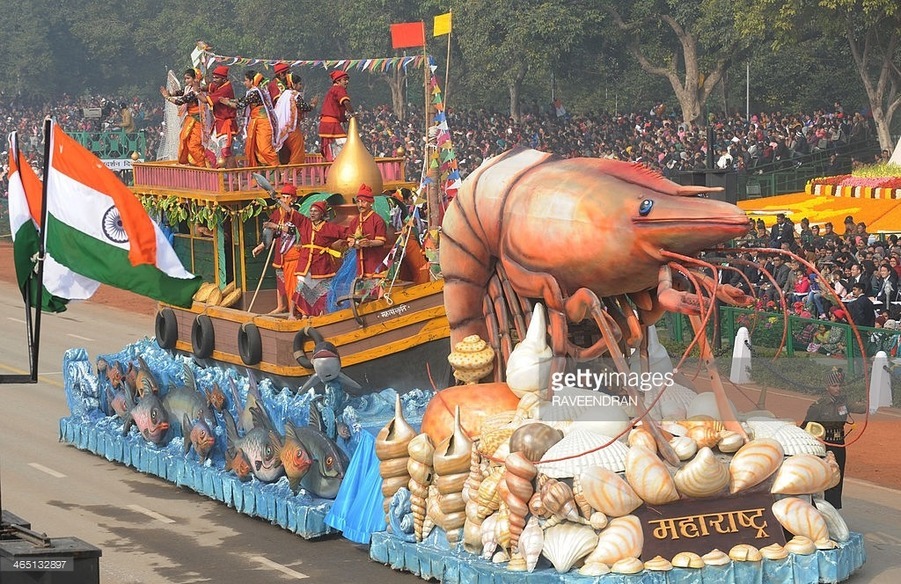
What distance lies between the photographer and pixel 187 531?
1761 cm

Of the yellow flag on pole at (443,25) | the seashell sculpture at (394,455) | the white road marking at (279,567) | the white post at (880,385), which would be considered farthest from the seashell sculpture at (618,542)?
the white post at (880,385)

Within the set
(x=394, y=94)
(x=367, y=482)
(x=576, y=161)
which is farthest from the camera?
(x=394, y=94)

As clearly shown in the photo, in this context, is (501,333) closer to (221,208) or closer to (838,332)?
(221,208)

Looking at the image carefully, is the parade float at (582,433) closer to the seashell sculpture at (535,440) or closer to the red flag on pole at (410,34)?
the seashell sculpture at (535,440)

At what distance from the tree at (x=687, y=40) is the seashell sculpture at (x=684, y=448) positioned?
34.8 meters

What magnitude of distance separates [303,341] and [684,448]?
556cm

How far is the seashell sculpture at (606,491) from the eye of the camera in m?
13.3

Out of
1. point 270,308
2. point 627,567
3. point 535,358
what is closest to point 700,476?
point 627,567

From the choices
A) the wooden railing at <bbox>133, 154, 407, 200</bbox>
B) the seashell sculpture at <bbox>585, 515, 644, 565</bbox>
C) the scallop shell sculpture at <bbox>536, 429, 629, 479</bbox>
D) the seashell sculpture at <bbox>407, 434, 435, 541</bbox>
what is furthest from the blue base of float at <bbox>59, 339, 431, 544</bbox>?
the seashell sculpture at <bbox>585, 515, 644, 565</bbox>

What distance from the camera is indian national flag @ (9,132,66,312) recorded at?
13.2 meters

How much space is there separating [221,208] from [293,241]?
1334 millimetres

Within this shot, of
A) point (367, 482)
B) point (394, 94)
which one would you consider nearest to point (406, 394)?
point (367, 482)

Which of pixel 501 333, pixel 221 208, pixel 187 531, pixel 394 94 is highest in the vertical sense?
pixel 394 94

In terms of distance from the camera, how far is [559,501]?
13297 millimetres
